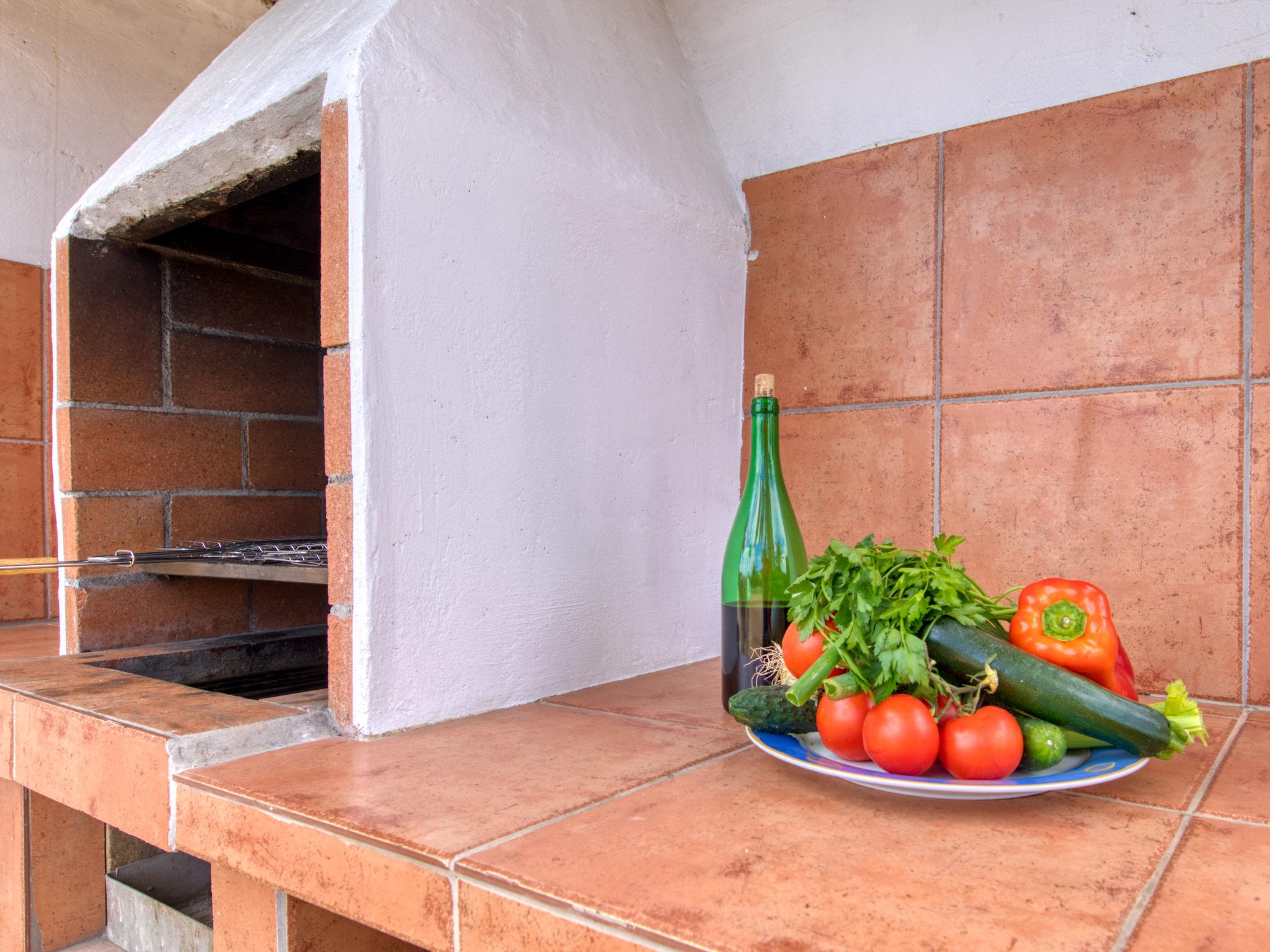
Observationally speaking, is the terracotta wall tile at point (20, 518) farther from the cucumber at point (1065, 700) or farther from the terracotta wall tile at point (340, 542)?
the cucumber at point (1065, 700)

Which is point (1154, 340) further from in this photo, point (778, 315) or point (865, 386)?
point (778, 315)

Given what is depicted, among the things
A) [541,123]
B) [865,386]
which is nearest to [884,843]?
[865,386]

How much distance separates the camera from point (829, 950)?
0.52 metres

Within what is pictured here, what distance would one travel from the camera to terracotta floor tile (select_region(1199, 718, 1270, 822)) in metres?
0.76

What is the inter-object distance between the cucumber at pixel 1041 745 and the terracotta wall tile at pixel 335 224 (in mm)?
777

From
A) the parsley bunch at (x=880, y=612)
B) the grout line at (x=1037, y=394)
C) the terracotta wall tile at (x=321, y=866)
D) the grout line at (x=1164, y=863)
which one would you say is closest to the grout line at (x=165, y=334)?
the terracotta wall tile at (x=321, y=866)

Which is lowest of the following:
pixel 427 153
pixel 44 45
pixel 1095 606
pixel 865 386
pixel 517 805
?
pixel 517 805

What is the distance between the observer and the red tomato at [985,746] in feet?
2.29

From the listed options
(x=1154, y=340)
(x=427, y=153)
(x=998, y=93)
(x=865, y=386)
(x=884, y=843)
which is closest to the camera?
(x=884, y=843)

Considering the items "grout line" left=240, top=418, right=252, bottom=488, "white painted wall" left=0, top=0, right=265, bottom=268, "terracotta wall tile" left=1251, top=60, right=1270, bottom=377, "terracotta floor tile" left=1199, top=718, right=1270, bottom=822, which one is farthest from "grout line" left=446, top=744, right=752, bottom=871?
"white painted wall" left=0, top=0, right=265, bottom=268

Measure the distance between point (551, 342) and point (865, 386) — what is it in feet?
1.75

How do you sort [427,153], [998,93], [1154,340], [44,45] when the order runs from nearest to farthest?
[427,153] < [1154,340] < [998,93] < [44,45]

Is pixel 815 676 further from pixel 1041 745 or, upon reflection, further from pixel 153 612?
pixel 153 612

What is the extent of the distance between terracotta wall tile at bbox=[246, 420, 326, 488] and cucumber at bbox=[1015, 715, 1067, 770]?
1323mm
